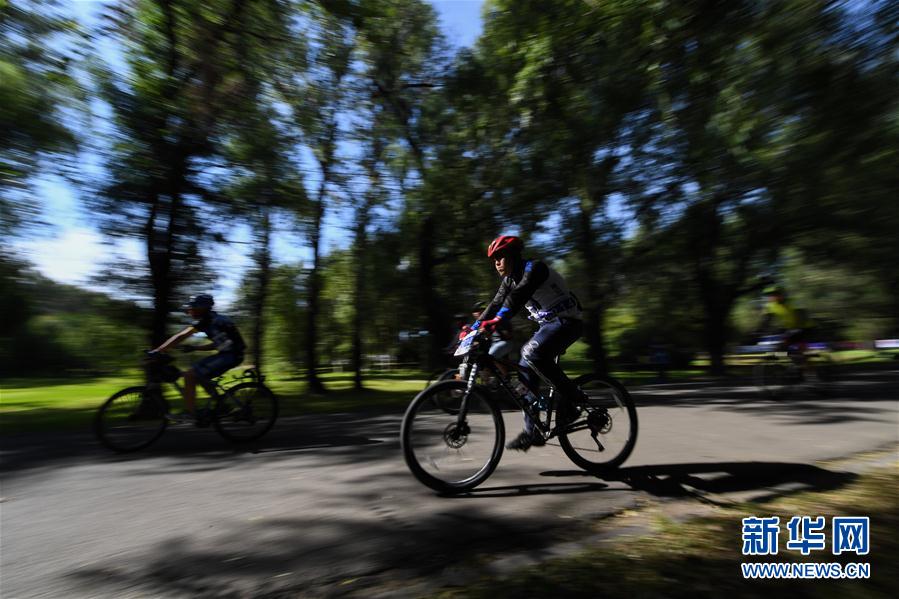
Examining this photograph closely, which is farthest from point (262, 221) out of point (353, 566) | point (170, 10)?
point (353, 566)

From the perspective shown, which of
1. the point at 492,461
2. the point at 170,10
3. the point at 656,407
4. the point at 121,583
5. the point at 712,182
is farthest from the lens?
the point at 170,10

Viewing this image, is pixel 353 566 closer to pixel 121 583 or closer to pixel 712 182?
pixel 121 583

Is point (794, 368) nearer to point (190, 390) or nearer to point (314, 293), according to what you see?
point (190, 390)

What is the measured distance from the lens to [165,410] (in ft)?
22.9

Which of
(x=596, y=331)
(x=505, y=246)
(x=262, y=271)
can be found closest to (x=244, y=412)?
(x=505, y=246)

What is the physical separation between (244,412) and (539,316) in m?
4.45

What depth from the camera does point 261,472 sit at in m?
5.42

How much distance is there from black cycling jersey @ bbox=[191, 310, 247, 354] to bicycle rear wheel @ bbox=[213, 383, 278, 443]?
53cm

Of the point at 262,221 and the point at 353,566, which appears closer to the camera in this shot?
the point at 353,566

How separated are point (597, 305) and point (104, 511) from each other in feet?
54.6

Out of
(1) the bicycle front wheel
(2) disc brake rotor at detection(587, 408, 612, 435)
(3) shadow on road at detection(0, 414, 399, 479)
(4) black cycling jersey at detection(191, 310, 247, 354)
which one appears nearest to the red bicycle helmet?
(1) the bicycle front wheel

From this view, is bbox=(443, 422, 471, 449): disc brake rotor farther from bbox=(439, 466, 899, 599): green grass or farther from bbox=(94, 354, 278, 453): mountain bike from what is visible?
bbox=(94, 354, 278, 453): mountain bike

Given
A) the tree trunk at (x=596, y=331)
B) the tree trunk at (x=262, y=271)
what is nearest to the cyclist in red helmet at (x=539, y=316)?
the tree trunk at (x=262, y=271)

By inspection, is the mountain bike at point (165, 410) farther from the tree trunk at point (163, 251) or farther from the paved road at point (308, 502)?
the tree trunk at point (163, 251)
